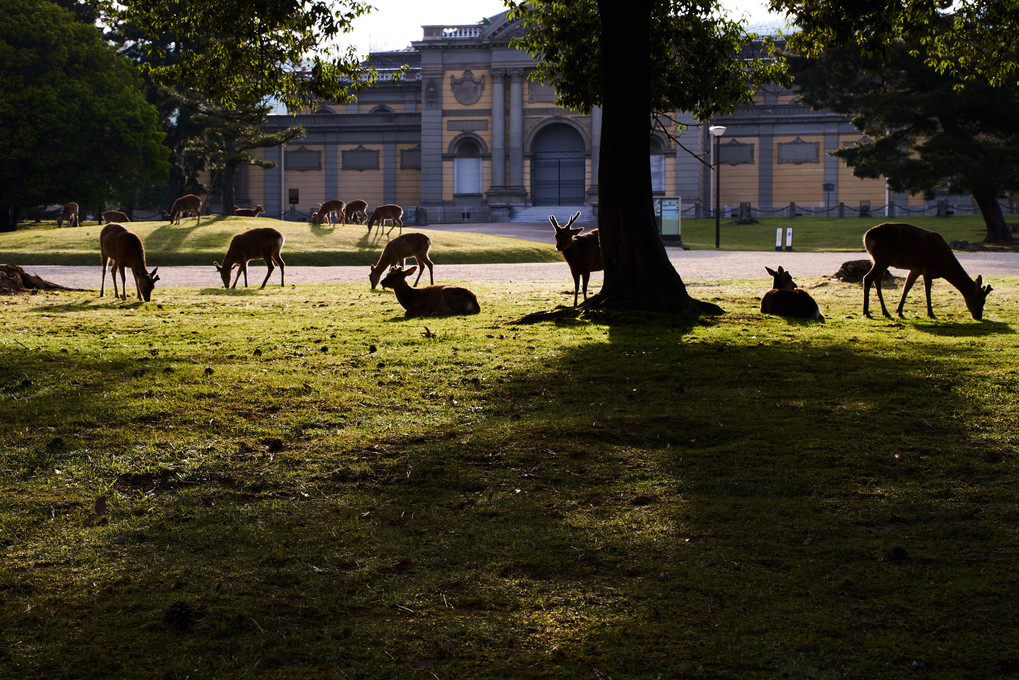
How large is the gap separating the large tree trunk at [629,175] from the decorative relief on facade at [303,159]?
60.6 metres

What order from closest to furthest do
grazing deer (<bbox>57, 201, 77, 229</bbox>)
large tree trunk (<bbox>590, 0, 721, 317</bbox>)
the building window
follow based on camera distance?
large tree trunk (<bbox>590, 0, 721, 317</bbox>) → grazing deer (<bbox>57, 201, 77, 229</bbox>) → the building window

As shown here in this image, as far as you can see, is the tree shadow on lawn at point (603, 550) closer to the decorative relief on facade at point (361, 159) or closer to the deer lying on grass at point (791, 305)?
the deer lying on grass at point (791, 305)

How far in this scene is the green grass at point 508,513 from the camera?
10.3 ft

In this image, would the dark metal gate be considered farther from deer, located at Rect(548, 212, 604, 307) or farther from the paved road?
deer, located at Rect(548, 212, 604, 307)

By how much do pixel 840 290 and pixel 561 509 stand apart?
12667mm

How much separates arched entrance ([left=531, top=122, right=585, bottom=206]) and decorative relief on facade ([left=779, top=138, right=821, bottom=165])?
1389 cm

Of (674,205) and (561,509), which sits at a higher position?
(674,205)

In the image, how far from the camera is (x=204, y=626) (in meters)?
3.27

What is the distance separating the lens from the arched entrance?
64750mm

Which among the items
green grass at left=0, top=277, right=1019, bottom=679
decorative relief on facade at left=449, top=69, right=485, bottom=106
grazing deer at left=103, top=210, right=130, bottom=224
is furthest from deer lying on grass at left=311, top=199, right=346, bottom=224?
green grass at left=0, top=277, right=1019, bottom=679

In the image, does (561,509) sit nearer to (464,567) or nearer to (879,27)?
(464,567)

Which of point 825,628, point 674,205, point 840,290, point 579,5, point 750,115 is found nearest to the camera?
point 825,628

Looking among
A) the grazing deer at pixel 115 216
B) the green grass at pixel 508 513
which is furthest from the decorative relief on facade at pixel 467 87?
the green grass at pixel 508 513

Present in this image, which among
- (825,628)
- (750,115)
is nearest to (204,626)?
(825,628)
